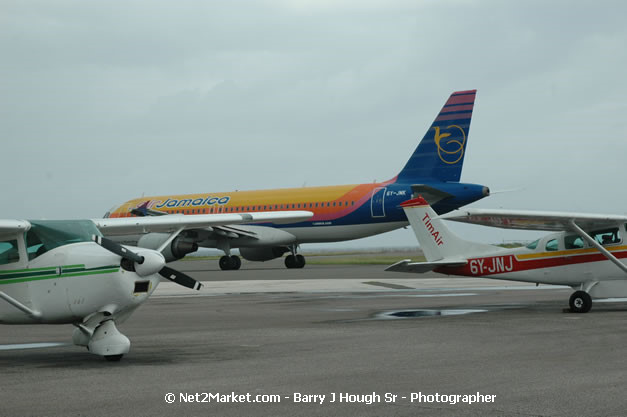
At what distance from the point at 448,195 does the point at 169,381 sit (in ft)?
91.5

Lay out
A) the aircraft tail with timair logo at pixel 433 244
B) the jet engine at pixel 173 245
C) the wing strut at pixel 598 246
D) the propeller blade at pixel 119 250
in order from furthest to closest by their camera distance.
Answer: the jet engine at pixel 173 245
the aircraft tail with timair logo at pixel 433 244
the wing strut at pixel 598 246
the propeller blade at pixel 119 250

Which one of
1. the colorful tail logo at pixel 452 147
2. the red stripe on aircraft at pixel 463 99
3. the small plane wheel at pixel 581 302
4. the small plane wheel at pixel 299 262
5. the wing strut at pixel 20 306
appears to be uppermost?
the red stripe on aircraft at pixel 463 99

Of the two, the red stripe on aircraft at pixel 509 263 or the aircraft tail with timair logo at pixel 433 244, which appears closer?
the red stripe on aircraft at pixel 509 263

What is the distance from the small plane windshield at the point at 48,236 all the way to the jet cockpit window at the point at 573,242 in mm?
10827

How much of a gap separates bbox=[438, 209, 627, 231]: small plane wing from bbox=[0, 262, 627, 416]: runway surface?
1.92 metres

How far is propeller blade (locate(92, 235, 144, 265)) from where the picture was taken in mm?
9539

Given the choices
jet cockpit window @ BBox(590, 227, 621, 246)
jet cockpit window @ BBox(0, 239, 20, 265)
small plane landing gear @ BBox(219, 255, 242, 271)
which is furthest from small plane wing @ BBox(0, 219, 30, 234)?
small plane landing gear @ BBox(219, 255, 242, 271)

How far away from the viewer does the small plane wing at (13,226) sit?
9852mm

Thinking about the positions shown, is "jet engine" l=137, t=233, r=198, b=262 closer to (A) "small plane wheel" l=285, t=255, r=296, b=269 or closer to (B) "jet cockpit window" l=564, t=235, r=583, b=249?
(A) "small plane wheel" l=285, t=255, r=296, b=269

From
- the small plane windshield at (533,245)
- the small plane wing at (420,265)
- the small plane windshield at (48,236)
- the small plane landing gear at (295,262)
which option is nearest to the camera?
the small plane windshield at (48,236)

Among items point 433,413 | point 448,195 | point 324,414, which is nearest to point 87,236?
point 324,414

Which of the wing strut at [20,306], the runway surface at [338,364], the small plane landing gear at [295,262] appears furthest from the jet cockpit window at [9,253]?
the small plane landing gear at [295,262]

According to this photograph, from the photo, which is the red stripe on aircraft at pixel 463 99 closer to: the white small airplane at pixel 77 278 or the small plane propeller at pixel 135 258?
the white small airplane at pixel 77 278

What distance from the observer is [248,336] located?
42.8 ft
